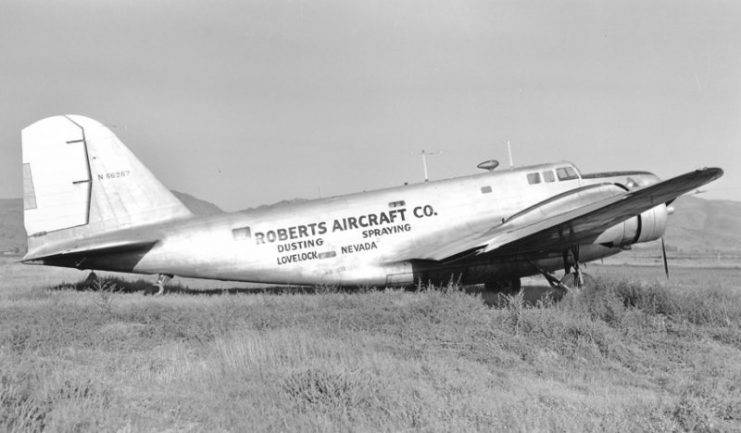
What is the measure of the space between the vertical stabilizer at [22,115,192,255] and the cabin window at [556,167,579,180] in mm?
9911

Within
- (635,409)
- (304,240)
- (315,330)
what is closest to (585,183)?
(304,240)

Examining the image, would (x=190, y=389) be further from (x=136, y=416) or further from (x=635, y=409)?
(x=635, y=409)

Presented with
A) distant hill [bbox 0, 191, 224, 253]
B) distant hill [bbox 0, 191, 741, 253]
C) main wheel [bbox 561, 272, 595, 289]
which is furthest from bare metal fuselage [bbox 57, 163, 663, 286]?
distant hill [bbox 0, 191, 224, 253]

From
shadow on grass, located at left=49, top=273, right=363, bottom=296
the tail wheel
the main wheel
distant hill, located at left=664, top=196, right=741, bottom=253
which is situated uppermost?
shadow on grass, located at left=49, top=273, right=363, bottom=296

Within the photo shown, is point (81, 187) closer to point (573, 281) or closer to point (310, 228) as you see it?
point (310, 228)

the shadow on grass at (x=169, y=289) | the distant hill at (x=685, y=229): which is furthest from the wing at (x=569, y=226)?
the distant hill at (x=685, y=229)

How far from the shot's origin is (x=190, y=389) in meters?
6.38

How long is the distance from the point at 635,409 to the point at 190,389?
468 centimetres

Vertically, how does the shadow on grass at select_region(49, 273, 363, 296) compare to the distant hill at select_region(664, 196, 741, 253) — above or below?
above

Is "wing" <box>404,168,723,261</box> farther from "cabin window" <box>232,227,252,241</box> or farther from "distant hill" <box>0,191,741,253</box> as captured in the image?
"distant hill" <box>0,191,741,253</box>

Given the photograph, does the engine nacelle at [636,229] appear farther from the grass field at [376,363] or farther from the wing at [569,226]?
the grass field at [376,363]

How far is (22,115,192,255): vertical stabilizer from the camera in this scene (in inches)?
554

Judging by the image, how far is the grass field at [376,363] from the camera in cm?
540

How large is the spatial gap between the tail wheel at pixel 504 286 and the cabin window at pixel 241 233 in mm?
6509
